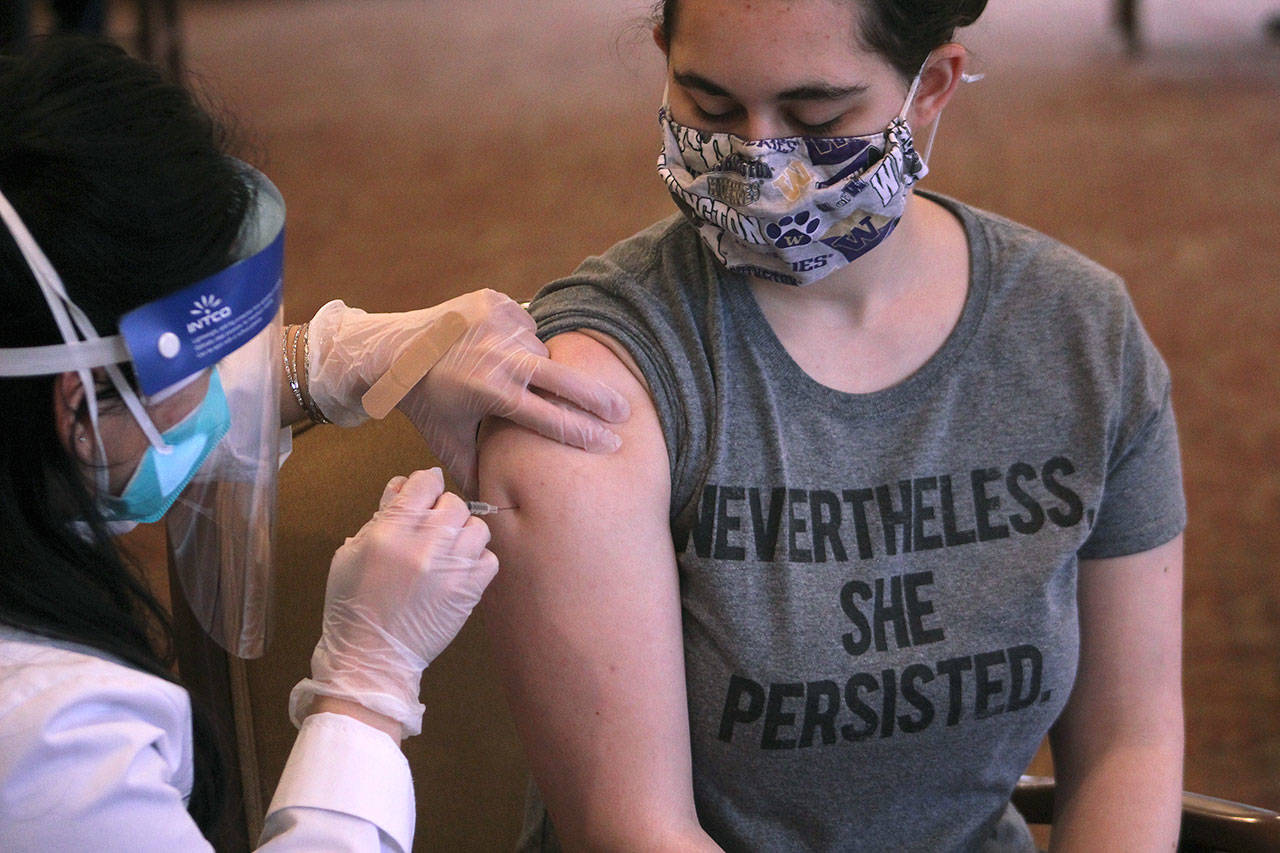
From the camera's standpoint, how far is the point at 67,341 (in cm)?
96

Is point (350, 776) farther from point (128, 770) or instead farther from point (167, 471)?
point (167, 471)

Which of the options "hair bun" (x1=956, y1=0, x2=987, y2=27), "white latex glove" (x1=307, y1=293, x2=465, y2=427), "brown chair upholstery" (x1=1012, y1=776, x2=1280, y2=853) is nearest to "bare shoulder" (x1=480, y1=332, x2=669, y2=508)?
"white latex glove" (x1=307, y1=293, x2=465, y2=427)

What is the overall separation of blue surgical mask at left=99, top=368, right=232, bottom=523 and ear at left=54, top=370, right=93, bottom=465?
0.06m

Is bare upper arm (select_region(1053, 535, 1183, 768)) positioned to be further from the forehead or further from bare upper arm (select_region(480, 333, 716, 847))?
the forehead

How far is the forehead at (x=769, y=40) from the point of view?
123cm

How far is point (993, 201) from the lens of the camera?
505 centimetres

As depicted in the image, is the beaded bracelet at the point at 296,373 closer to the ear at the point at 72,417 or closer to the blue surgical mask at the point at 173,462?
the blue surgical mask at the point at 173,462

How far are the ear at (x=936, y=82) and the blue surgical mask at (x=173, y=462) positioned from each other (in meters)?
0.76

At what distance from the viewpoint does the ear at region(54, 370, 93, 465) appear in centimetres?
98

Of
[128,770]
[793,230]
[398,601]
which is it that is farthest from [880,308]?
[128,770]

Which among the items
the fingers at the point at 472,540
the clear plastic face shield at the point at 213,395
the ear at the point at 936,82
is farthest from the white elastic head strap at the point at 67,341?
the ear at the point at 936,82

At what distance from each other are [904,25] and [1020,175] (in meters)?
4.30

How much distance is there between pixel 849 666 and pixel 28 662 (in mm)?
724

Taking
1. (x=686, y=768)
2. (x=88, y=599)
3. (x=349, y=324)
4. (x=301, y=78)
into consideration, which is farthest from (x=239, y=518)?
(x=301, y=78)
